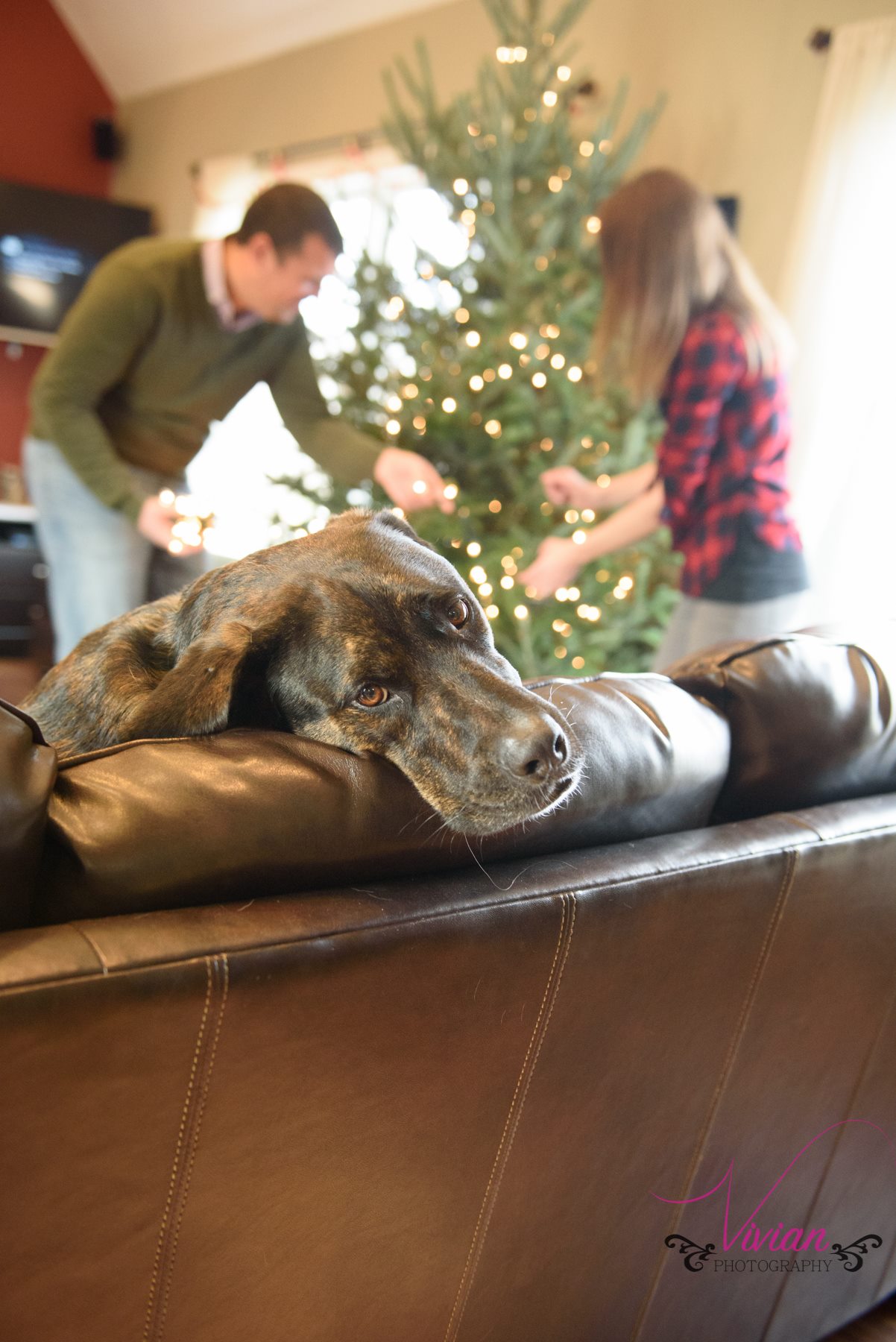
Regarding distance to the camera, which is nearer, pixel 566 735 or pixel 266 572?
Answer: pixel 566 735

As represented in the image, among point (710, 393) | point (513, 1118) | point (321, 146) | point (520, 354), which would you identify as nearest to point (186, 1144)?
point (513, 1118)

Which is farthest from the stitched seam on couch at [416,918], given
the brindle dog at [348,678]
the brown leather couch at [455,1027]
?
the brindle dog at [348,678]

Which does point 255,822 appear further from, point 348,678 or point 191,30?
point 191,30

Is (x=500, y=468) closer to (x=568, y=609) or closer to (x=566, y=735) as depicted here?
(x=568, y=609)

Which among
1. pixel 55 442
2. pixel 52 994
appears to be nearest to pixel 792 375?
pixel 55 442

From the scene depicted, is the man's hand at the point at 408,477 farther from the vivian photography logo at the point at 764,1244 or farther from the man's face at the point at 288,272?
the vivian photography logo at the point at 764,1244

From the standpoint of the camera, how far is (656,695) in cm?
138

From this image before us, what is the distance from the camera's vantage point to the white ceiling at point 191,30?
19.5ft

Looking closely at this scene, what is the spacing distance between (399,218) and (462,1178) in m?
4.05

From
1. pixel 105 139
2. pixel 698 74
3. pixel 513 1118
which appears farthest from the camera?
pixel 105 139

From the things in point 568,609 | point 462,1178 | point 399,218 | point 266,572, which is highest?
point 399,218

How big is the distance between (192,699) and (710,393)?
1878 millimetres

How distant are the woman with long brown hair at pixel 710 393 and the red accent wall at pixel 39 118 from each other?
19.2 ft

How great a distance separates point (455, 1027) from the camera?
1.02 m
